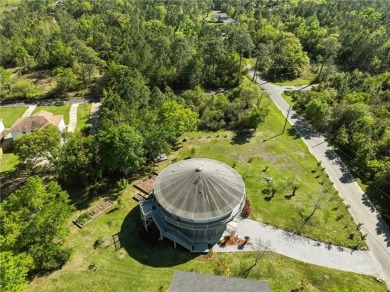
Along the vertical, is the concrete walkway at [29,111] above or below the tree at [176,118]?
below

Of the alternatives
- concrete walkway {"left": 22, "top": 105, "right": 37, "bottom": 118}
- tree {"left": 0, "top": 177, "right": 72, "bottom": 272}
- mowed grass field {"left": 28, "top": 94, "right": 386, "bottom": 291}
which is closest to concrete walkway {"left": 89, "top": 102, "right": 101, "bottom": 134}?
concrete walkway {"left": 22, "top": 105, "right": 37, "bottom": 118}

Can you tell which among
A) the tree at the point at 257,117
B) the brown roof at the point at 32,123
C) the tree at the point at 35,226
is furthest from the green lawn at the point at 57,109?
the tree at the point at 257,117

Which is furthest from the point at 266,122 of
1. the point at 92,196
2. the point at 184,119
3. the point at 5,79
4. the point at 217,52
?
the point at 5,79

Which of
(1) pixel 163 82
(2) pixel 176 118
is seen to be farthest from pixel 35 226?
(1) pixel 163 82

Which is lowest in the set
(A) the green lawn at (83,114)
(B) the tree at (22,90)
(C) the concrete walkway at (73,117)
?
(C) the concrete walkway at (73,117)

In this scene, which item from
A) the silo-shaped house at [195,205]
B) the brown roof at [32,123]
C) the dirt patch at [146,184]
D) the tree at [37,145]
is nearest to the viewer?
the silo-shaped house at [195,205]

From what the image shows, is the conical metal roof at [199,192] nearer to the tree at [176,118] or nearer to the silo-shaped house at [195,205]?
the silo-shaped house at [195,205]

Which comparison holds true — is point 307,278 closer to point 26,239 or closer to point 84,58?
point 26,239
